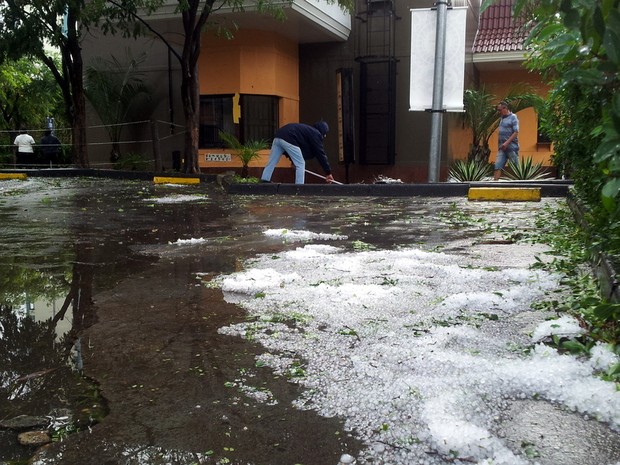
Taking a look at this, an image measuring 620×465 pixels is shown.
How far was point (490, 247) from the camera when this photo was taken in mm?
5434

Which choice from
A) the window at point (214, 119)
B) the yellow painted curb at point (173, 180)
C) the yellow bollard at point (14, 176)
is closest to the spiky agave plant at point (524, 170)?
the yellow painted curb at point (173, 180)

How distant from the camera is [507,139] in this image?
1270 cm

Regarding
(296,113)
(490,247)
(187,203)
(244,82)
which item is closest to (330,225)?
(490,247)

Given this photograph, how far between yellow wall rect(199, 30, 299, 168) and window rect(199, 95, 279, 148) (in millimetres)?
243

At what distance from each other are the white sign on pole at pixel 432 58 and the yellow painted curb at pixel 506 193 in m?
1.63

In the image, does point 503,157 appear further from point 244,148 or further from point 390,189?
point 244,148

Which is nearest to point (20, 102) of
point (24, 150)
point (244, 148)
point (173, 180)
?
point (24, 150)

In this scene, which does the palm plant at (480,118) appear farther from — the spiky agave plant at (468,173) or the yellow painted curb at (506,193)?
the yellow painted curb at (506,193)

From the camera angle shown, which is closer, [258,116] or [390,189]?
[390,189]

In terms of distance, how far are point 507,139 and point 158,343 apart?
10987mm

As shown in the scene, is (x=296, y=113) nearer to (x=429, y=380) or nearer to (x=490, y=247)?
(x=490, y=247)

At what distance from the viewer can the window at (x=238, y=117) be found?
16.3 m

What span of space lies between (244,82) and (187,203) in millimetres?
6933

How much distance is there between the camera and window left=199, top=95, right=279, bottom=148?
16312mm
